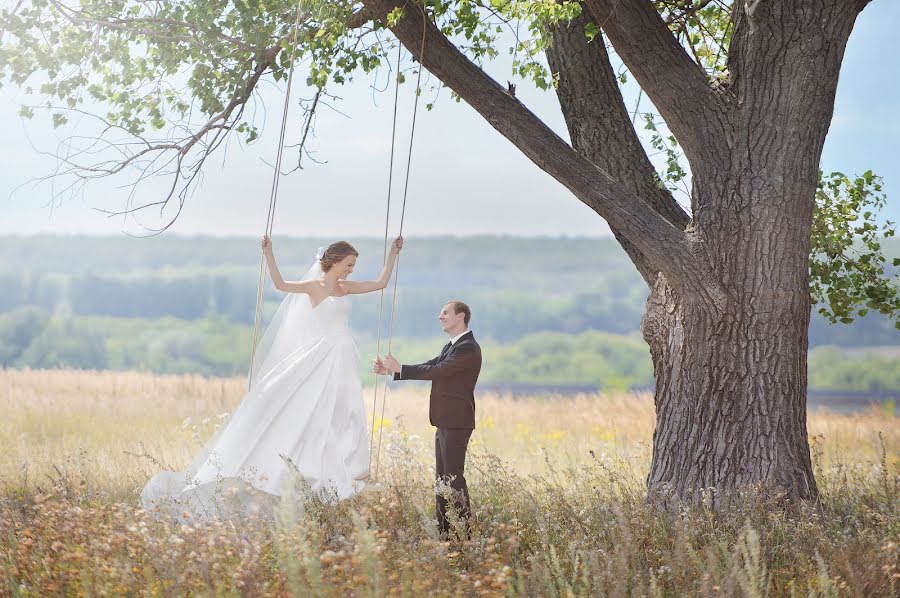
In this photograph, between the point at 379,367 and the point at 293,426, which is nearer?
the point at 379,367

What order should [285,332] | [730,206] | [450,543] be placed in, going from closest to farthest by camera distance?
[450,543], [730,206], [285,332]

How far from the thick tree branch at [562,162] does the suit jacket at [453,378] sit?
1310 mm

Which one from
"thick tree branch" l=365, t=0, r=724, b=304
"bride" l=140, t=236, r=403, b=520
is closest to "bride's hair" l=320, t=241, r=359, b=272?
"bride" l=140, t=236, r=403, b=520

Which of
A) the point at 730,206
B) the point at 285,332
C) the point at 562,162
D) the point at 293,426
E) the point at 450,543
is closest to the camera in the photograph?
the point at 450,543

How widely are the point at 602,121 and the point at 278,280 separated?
8.94ft

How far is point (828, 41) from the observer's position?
21.6 feet

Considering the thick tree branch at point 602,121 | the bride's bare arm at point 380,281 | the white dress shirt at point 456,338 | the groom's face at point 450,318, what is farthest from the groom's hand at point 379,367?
the thick tree branch at point 602,121

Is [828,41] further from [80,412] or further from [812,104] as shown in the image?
[80,412]

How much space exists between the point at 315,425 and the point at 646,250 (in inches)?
109

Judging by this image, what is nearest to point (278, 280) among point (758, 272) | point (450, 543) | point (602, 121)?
point (602, 121)

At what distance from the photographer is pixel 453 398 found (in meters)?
6.46

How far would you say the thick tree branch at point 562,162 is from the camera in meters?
6.38

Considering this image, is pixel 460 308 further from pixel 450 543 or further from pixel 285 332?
pixel 450 543

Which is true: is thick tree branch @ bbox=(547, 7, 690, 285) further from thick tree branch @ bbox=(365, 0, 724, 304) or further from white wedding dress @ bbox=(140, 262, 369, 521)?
white wedding dress @ bbox=(140, 262, 369, 521)
